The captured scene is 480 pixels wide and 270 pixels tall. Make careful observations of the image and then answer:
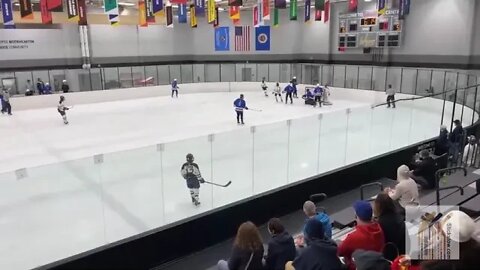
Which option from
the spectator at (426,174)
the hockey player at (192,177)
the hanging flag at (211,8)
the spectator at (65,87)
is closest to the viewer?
the hockey player at (192,177)

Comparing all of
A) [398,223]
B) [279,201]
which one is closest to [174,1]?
[279,201]

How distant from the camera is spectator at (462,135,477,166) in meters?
9.54

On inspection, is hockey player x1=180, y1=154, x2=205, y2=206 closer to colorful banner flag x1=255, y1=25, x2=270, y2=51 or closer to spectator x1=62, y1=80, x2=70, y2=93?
spectator x1=62, y1=80, x2=70, y2=93

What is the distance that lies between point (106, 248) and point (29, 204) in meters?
1.32

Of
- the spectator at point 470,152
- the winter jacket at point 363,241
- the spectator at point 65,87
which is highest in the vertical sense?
the winter jacket at point 363,241

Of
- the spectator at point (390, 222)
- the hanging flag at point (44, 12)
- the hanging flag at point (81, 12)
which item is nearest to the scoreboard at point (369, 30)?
the hanging flag at point (81, 12)

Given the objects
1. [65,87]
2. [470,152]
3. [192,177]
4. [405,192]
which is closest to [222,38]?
[65,87]

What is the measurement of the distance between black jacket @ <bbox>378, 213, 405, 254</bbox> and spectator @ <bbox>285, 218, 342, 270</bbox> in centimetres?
77

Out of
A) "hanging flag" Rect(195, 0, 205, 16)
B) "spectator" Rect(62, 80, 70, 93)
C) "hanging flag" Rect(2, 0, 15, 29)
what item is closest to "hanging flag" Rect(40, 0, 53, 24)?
"hanging flag" Rect(2, 0, 15, 29)

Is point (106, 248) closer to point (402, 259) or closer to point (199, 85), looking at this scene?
point (402, 259)

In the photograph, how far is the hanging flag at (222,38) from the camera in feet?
95.1

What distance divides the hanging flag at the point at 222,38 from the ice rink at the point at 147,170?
16109 mm

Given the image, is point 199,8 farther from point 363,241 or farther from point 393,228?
point 363,241

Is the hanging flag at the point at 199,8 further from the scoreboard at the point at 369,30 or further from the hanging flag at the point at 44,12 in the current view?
the scoreboard at the point at 369,30
